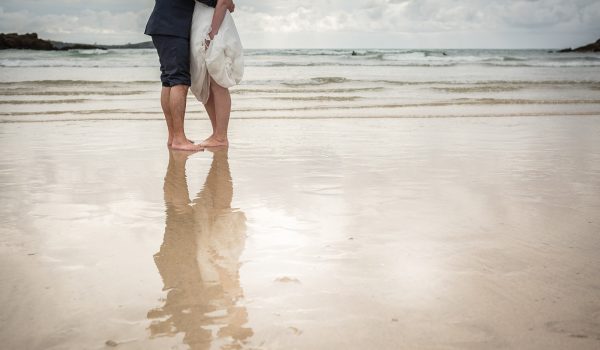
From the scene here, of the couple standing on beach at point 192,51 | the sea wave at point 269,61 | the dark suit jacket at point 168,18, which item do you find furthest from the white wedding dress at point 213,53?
the sea wave at point 269,61

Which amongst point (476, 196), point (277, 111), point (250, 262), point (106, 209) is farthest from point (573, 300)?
point (277, 111)

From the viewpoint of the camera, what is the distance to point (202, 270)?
1.58 metres

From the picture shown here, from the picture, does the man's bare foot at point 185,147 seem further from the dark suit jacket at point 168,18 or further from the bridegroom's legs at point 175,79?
the dark suit jacket at point 168,18

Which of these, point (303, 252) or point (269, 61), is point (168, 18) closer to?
point (303, 252)

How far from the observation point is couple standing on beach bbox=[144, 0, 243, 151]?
13.4ft

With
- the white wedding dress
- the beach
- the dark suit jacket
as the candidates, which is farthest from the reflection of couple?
the dark suit jacket

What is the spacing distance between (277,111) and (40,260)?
19.1 feet

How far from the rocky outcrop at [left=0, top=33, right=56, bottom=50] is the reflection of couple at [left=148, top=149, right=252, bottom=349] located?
38.6 meters

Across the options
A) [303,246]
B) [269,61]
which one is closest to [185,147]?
[303,246]

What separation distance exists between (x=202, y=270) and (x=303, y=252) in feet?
1.09

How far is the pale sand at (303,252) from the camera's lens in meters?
1.22

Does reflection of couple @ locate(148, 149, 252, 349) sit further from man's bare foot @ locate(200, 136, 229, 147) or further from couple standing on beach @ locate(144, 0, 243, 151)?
couple standing on beach @ locate(144, 0, 243, 151)

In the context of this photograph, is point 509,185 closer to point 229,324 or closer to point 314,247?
point 314,247

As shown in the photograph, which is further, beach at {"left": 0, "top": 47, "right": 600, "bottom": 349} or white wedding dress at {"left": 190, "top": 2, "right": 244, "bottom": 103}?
white wedding dress at {"left": 190, "top": 2, "right": 244, "bottom": 103}
